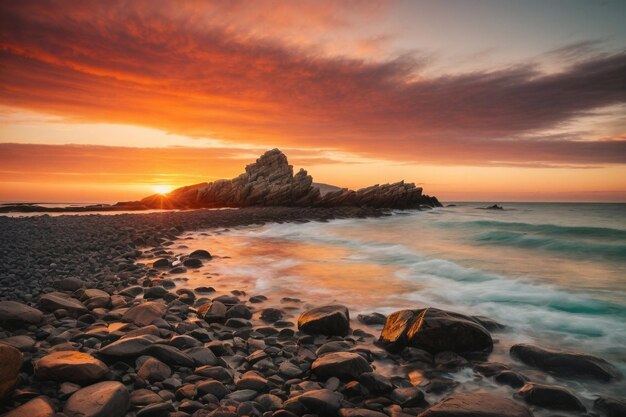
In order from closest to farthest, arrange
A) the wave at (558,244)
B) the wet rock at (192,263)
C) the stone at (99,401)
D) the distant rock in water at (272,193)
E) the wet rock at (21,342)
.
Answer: the stone at (99,401), the wet rock at (21,342), the wet rock at (192,263), the wave at (558,244), the distant rock in water at (272,193)

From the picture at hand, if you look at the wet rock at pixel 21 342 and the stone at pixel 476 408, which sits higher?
the wet rock at pixel 21 342

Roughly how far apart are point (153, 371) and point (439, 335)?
11.6 feet

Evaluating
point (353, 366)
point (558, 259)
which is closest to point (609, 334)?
point (353, 366)

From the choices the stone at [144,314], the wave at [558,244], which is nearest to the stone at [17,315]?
the stone at [144,314]

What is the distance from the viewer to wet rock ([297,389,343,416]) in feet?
11.4

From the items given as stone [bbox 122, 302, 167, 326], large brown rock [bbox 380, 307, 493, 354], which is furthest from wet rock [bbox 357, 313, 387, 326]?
stone [bbox 122, 302, 167, 326]

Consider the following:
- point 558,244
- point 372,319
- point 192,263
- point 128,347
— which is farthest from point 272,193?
point 128,347

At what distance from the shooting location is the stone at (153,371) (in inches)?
152

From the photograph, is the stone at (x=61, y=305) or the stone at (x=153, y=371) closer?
the stone at (x=153, y=371)

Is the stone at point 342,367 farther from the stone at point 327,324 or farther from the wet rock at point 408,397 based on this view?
the stone at point 327,324

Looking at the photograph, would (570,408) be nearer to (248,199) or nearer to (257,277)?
(257,277)

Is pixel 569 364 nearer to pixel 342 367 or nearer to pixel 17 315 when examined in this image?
pixel 342 367

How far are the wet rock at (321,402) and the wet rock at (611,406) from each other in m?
2.72

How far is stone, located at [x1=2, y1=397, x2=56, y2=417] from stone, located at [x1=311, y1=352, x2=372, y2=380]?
247 centimetres
